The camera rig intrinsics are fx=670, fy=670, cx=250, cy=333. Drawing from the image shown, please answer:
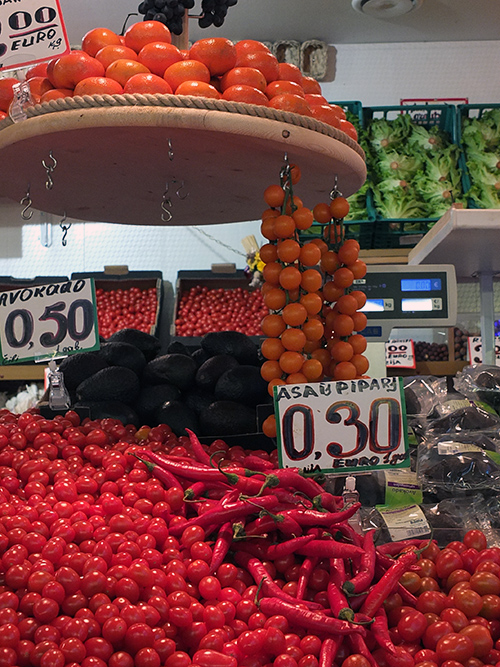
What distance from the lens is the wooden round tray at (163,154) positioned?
1484 millimetres

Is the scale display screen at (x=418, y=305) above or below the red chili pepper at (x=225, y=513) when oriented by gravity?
above

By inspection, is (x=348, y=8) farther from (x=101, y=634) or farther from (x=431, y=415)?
(x=101, y=634)

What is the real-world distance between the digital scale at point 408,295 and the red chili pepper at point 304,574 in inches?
47.7

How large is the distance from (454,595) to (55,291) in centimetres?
121

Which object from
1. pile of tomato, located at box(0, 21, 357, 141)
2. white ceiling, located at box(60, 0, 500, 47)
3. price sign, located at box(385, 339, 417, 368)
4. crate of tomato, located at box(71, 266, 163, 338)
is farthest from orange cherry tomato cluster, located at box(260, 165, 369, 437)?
white ceiling, located at box(60, 0, 500, 47)

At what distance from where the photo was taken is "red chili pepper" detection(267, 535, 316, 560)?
1.31m

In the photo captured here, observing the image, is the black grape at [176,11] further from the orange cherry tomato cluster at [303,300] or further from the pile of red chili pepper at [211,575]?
the pile of red chili pepper at [211,575]

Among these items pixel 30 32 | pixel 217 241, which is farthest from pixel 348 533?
pixel 217 241

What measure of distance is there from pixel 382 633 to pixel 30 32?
5.01 feet

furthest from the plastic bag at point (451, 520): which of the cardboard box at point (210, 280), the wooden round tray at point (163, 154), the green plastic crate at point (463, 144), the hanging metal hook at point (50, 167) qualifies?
the cardboard box at point (210, 280)

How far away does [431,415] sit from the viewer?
7.18 ft

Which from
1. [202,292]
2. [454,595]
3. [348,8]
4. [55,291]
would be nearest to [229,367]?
[55,291]

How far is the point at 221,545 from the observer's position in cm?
132

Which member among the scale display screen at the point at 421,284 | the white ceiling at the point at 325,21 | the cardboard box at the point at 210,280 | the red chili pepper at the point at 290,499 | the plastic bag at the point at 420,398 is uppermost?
the white ceiling at the point at 325,21
